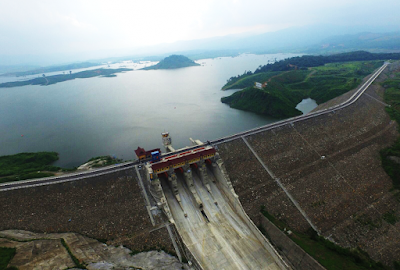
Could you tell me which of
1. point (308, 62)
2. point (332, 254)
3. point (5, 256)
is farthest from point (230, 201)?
point (308, 62)

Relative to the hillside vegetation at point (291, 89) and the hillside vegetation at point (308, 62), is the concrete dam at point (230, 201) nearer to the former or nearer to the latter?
the hillside vegetation at point (291, 89)

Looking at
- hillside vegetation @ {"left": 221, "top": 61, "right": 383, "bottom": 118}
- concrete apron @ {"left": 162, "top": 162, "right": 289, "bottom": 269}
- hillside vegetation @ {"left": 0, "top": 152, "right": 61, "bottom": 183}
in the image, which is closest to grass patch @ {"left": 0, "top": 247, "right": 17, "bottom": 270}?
concrete apron @ {"left": 162, "top": 162, "right": 289, "bottom": 269}

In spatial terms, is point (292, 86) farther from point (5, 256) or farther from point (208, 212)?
point (5, 256)

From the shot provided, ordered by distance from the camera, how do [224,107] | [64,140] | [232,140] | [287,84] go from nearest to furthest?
1. [232,140]
2. [64,140]
3. [224,107]
4. [287,84]

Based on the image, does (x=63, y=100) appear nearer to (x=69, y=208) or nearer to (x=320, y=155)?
(x=69, y=208)

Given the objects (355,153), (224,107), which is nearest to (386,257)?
(355,153)

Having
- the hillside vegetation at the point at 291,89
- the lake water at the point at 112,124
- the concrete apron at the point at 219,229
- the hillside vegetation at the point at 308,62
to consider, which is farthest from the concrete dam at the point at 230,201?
the hillside vegetation at the point at 308,62
